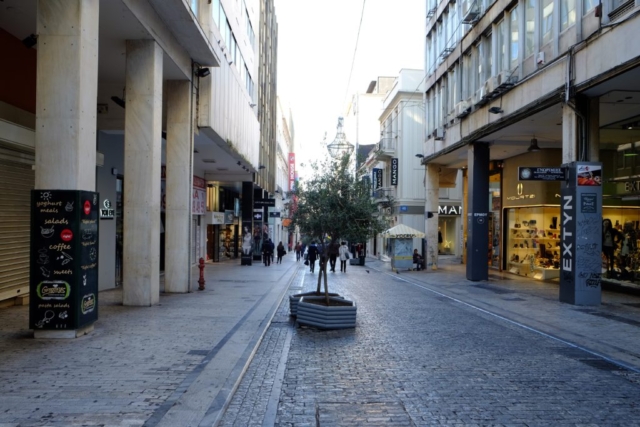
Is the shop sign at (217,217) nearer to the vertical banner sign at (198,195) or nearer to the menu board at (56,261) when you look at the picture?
the vertical banner sign at (198,195)

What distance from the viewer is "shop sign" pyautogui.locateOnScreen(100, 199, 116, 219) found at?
54.3ft

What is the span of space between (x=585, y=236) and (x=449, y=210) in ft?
101

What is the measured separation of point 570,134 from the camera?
624 inches

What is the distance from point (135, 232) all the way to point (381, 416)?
8854 millimetres

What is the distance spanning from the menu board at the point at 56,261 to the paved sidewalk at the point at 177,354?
41cm

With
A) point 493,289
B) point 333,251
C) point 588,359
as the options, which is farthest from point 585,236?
point 588,359

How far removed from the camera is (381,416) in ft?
19.1

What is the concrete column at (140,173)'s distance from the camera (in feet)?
42.6

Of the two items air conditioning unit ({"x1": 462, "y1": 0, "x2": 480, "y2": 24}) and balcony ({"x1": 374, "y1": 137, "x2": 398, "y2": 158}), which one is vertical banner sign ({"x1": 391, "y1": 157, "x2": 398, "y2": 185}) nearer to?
balcony ({"x1": 374, "y1": 137, "x2": 398, "y2": 158})

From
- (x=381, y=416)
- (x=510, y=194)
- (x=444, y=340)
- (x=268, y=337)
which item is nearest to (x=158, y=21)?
(x=268, y=337)

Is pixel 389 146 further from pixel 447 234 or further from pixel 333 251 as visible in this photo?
pixel 333 251

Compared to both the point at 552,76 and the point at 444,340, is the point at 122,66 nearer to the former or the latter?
the point at 444,340

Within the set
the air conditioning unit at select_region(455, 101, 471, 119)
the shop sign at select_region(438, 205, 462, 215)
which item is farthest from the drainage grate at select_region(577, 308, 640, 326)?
the shop sign at select_region(438, 205, 462, 215)

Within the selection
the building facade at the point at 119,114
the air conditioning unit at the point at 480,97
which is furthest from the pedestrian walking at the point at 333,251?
Answer: the air conditioning unit at the point at 480,97
